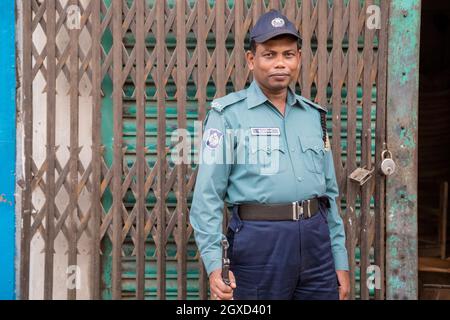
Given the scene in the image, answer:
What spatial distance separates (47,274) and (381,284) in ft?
6.91

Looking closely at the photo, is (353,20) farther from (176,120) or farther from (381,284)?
(381,284)

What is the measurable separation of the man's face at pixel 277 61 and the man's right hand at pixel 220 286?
0.96 metres

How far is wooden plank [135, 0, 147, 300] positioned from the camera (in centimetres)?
327

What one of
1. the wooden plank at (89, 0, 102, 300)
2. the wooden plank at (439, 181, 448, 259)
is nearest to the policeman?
the wooden plank at (89, 0, 102, 300)

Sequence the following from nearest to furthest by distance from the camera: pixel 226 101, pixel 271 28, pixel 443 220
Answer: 1. pixel 271 28
2. pixel 226 101
3. pixel 443 220

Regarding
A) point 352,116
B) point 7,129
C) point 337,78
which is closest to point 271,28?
point 337,78

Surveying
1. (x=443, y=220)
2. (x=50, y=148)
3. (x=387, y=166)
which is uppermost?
(x=50, y=148)

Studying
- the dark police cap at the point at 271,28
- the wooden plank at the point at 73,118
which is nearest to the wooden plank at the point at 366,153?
the dark police cap at the point at 271,28

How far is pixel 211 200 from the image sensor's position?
2602 mm

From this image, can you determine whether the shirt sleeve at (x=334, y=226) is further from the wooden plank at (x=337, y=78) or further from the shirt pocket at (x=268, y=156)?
the wooden plank at (x=337, y=78)

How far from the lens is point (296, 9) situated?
130 inches

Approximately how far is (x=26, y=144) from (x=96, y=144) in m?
0.43

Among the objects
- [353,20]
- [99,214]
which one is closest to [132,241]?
[99,214]

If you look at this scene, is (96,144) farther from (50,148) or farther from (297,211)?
(297,211)
